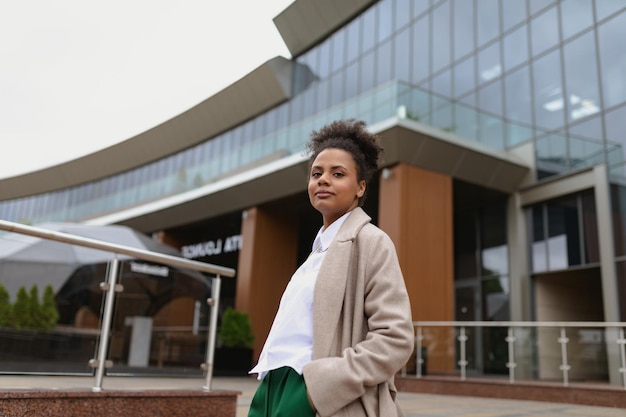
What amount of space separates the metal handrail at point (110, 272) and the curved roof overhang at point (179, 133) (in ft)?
52.8

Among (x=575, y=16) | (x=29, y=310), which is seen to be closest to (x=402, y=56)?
(x=575, y=16)

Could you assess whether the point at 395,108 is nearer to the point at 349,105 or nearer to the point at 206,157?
the point at 349,105

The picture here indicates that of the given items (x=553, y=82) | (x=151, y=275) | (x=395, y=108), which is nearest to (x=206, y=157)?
(x=395, y=108)

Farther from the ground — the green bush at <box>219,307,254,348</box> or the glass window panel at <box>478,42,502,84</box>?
the glass window panel at <box>478,42,502,84</box>

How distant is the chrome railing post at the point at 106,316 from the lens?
444cm

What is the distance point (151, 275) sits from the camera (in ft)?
19.7

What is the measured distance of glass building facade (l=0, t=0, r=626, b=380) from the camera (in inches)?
481

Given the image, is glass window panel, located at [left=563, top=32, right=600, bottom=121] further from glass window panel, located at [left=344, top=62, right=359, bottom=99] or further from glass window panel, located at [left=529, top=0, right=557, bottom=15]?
glass window panel, located at [left=344, top=62, right=359, bottom=99]

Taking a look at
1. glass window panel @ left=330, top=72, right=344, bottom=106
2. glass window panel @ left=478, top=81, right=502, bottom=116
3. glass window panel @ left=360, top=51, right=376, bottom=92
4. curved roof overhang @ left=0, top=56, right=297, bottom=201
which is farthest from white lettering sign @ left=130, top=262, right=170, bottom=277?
curved roof overhang @ left=0, top=56, right=297, bottom=201

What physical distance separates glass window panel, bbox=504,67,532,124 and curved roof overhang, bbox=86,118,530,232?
3.63 ft

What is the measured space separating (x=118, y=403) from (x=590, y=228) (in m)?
11.1

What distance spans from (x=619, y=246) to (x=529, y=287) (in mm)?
2552

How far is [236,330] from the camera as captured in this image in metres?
14.9

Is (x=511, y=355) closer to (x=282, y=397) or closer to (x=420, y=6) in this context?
(x=282, y=397)
